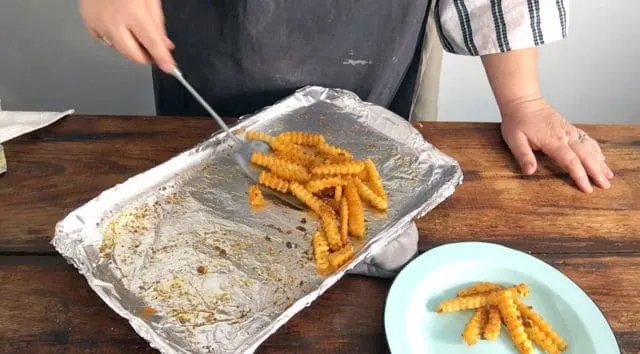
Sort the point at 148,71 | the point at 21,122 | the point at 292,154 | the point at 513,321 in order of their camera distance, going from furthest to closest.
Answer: the point at 148,71 → the point at 21,122 → the point at 292,154 → the point at 513,321

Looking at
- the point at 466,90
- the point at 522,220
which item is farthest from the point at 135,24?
the point at 466,90

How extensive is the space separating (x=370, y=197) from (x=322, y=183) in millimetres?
66

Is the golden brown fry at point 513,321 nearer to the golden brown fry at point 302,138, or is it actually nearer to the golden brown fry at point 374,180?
the golden brown fry at point 374,180

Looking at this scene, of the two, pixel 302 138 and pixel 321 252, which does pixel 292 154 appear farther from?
pixel 321 252

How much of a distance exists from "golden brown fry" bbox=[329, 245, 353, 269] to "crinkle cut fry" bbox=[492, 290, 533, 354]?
6.8 inches

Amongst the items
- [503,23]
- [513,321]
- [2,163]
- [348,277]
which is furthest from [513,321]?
[2,163]

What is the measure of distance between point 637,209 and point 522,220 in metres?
0.18

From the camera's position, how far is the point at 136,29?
83 centimetres

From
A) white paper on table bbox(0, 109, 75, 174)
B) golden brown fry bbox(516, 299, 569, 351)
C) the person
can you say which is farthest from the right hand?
golden brown fry bbox(516, 299, 569, 351)

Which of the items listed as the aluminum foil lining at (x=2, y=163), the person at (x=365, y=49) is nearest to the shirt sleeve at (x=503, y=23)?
the person at (x=365, y=49)

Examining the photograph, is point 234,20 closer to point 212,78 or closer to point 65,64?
point 212,78

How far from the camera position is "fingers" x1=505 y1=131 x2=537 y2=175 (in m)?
1.00

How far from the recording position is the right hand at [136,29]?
2.72 ft

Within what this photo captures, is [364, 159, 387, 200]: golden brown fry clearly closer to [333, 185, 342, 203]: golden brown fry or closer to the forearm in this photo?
[333, 185, 342, 203]: golden brown fry
